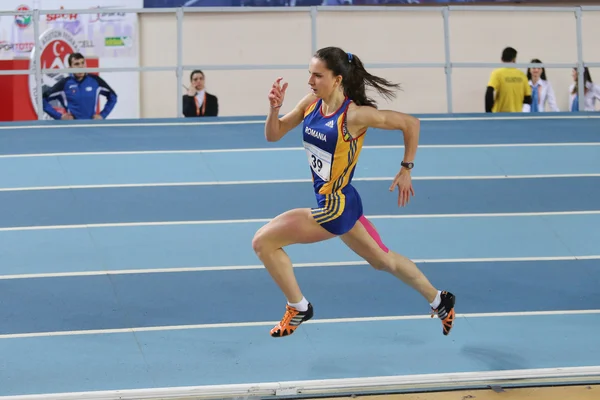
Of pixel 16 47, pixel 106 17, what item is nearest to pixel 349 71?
pixel 106 17

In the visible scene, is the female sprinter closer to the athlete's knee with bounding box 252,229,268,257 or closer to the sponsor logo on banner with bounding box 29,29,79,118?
the athlete's knee with bounding box 252,229,268,257

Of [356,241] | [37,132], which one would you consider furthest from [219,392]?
[37,132]

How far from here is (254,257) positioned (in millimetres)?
7406

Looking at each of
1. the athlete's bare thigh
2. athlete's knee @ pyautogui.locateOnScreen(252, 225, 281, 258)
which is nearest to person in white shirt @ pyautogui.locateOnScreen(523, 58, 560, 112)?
the athlete's bare thigh

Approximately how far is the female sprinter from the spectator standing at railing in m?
6.52

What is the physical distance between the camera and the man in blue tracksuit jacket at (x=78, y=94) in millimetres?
10734

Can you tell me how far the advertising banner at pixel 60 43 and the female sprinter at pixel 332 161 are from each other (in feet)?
31.0

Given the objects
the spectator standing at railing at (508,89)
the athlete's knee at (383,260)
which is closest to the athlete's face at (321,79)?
the athlete's knee at (383,260)

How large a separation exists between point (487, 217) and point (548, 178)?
1338mm

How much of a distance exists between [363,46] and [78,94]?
5.40 m

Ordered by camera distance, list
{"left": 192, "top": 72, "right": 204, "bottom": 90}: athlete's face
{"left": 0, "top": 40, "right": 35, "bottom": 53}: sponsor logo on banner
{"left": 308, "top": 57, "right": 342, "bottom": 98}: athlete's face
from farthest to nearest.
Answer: {"left": 0, "top": 40, "right": 35, "bottom": 53}: sponsor logo on banner < {"left": 192, "top": 72, "right": 204, "bottom": 90}: athlete's face < {"left": 308, "top": 57, "right": 342, "bottom": 98}: athlete's face

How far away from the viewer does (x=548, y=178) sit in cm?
930

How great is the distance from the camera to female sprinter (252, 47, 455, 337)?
4980 millimetres

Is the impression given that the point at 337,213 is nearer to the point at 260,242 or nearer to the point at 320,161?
the point at 320,161
